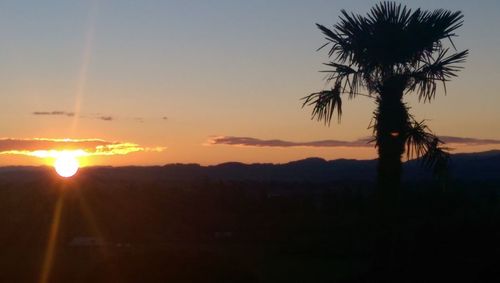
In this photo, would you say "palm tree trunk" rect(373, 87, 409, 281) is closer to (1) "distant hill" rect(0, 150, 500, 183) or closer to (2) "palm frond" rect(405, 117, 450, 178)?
(2) "palm frond" rect(405, 117, 450, 178)

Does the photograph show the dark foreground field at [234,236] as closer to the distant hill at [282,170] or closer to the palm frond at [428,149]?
the palm frond at [428,149]

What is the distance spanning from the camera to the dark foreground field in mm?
16328

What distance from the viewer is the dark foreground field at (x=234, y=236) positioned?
16328 mm

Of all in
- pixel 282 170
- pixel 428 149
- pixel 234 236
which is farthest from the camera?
pixel 282 170

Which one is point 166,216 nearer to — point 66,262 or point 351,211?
point 351,211

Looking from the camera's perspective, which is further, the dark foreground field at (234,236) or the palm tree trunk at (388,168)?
the palm tree trunk at (388,168)

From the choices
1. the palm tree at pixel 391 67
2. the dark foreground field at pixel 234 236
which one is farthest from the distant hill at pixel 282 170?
the palm tree at pixel 391 67

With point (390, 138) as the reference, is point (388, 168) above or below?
below

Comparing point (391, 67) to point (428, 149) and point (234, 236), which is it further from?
point (234, 236)

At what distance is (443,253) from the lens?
21.2 metres

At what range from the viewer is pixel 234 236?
124ft

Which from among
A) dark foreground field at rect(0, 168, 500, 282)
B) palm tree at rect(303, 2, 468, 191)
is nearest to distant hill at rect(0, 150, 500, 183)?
dark foreground field at rect(0, 168, 500, 282)

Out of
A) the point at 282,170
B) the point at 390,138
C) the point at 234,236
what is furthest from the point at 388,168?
the point at 282,170

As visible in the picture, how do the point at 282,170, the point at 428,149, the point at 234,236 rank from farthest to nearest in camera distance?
1. the point at 282,170
2. the point at 234,236
3. the point at 428,149
